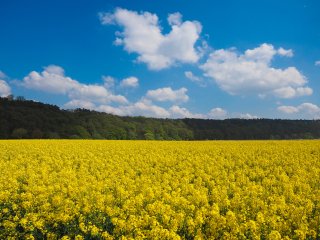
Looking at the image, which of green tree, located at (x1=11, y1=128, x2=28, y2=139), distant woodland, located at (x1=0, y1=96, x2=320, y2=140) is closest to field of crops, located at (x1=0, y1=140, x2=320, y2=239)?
green tree, located at (x1=11, y1=128, x2=28, y2=139)

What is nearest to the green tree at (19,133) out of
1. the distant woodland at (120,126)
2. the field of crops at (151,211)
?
the distant woodland at (120,126)

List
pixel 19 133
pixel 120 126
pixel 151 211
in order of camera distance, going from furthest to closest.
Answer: pixel 120 126 < pixel 19 133 < pixel 151 211

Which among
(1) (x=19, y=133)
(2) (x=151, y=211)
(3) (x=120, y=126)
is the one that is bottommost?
(2) (x=151, y=211)

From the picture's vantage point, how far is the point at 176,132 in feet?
288

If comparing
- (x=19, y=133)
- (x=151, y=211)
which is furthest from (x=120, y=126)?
(x=151, y=211)

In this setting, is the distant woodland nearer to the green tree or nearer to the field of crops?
the green tree

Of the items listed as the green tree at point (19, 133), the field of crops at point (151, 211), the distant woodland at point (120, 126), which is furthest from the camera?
the distant woodland at point (120, 126)

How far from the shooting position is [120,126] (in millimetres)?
81250

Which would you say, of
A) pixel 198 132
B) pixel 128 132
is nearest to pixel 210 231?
pixel 128 132

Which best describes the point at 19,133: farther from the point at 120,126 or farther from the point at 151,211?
the point at 151,211

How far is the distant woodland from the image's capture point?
66.3 meters

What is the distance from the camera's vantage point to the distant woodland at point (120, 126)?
218ft

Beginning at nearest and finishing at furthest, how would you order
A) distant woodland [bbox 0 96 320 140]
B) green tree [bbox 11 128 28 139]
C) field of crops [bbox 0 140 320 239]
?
1. field of crops [bbox 0 140 320 239]
2. green tree [bbox 11 128 28 139]
3. distant woodland [bbox 0 96 320 140]

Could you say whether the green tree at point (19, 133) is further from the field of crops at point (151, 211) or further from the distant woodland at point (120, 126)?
the field of crops at point (151, 211)
